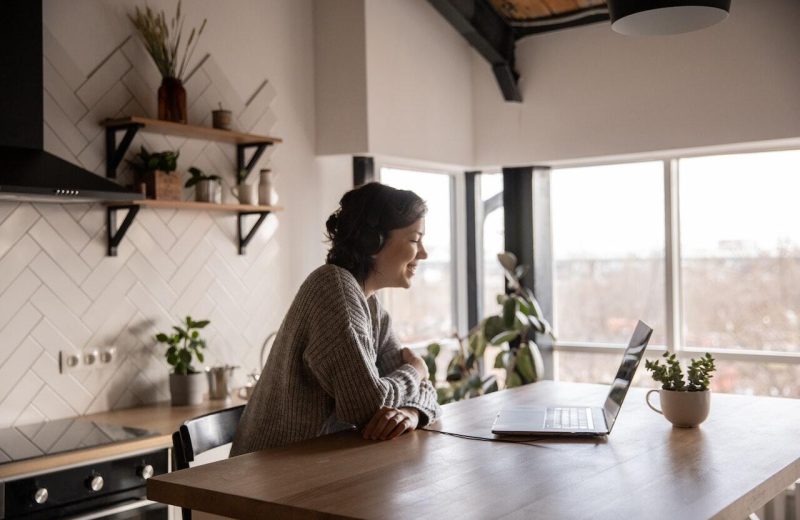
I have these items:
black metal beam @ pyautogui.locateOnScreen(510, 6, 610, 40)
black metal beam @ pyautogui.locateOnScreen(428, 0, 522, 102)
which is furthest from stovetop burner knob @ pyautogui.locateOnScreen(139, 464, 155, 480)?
black metal beam @ pyautogui.locateOnScreen(510, 6, 610, 40)

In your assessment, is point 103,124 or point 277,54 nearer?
point 103,124

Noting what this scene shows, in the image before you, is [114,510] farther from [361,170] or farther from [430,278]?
[430,278]

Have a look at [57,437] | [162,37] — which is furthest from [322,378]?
[162,37]

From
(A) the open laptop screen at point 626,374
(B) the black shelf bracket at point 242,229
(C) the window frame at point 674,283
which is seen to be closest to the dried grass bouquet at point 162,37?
(B) the black shelf bracket at point 242,229

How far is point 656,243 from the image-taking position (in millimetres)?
4406

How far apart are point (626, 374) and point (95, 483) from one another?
5.02 ft

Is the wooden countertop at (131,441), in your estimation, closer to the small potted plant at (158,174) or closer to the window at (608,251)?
the small potted plant at (158,174)

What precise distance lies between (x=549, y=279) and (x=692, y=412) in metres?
2.75

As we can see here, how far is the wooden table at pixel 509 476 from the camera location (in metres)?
1.41

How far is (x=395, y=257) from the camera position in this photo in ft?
7.51

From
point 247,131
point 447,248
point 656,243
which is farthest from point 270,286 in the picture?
point 656,243

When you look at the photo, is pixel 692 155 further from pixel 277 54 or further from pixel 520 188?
pixel 277 54

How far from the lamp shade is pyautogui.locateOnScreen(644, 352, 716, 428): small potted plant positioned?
915 millimetres

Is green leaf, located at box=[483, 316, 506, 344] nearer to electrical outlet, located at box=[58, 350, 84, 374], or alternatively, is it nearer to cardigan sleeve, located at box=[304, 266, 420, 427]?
electrical outlet, located at box=[58, 350, 84, 374]
